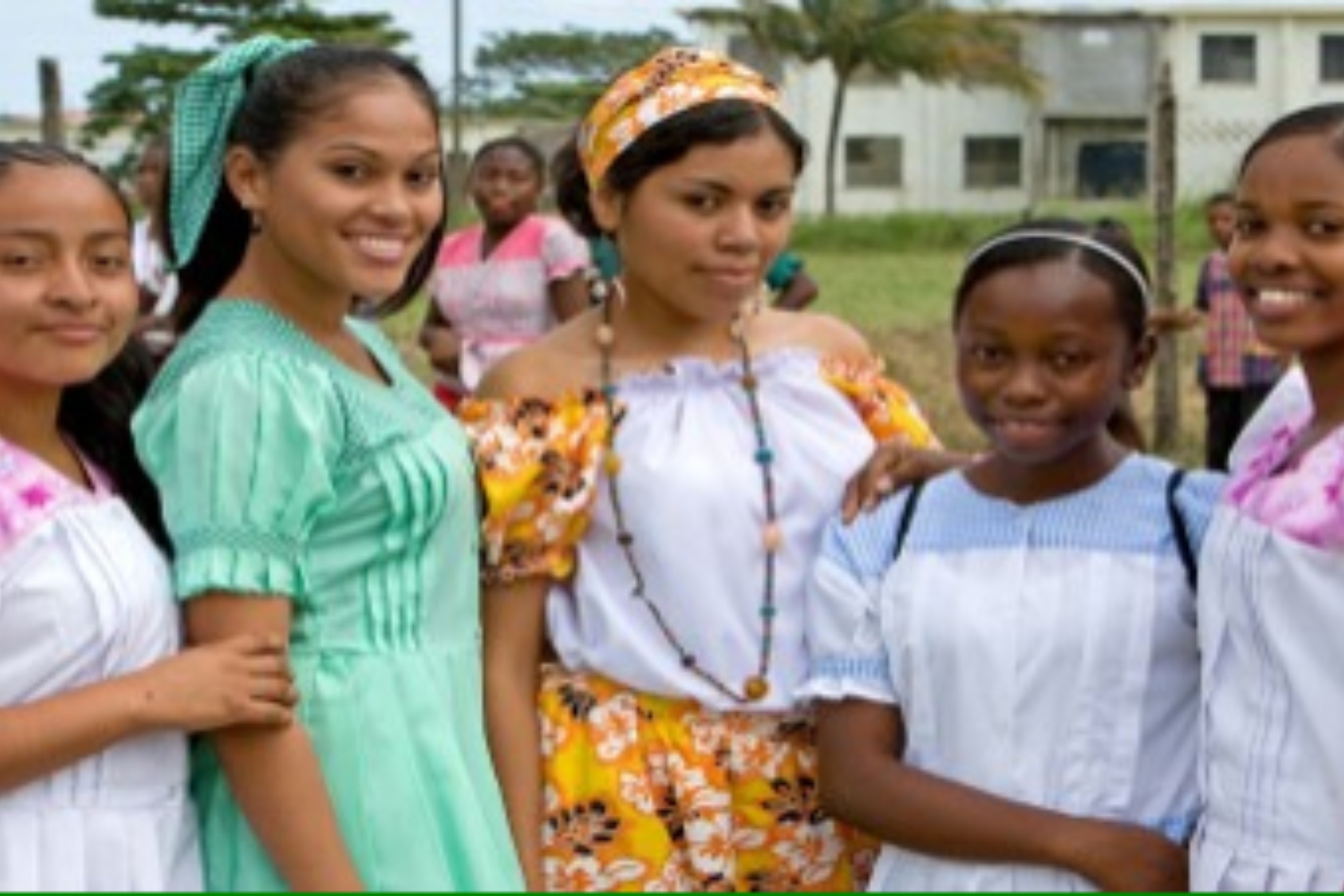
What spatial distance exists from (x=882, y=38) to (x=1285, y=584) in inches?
1558

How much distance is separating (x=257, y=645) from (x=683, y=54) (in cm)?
99

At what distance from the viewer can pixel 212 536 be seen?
229cm

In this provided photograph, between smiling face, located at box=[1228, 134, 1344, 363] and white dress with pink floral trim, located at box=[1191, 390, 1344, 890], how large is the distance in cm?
12

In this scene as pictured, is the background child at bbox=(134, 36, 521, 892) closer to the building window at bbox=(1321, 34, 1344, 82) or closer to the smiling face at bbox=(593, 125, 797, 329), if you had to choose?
the smiling face at bbox=(593, 125, 797, 329)

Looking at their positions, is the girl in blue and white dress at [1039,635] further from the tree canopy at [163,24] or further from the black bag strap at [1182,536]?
the tree canopy at [163,24]

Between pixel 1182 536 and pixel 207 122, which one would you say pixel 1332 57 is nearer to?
pixel 1182 536

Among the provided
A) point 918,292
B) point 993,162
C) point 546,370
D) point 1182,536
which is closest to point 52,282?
point 546,370

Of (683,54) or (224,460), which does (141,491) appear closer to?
(224,460)

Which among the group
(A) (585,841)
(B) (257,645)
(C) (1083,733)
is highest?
(B) (257,645)

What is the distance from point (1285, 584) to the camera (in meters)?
2.34

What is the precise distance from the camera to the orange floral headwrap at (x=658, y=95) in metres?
2.76

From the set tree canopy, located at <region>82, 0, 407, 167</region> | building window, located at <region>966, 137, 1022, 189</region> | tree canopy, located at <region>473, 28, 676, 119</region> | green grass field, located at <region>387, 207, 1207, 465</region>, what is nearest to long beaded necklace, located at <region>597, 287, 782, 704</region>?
green grass field, located at <region>387, 207, 1207, 465</region>

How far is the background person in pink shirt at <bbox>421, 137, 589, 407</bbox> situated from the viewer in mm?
7473

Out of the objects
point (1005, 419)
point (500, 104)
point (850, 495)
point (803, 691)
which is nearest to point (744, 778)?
point (803, 691)
